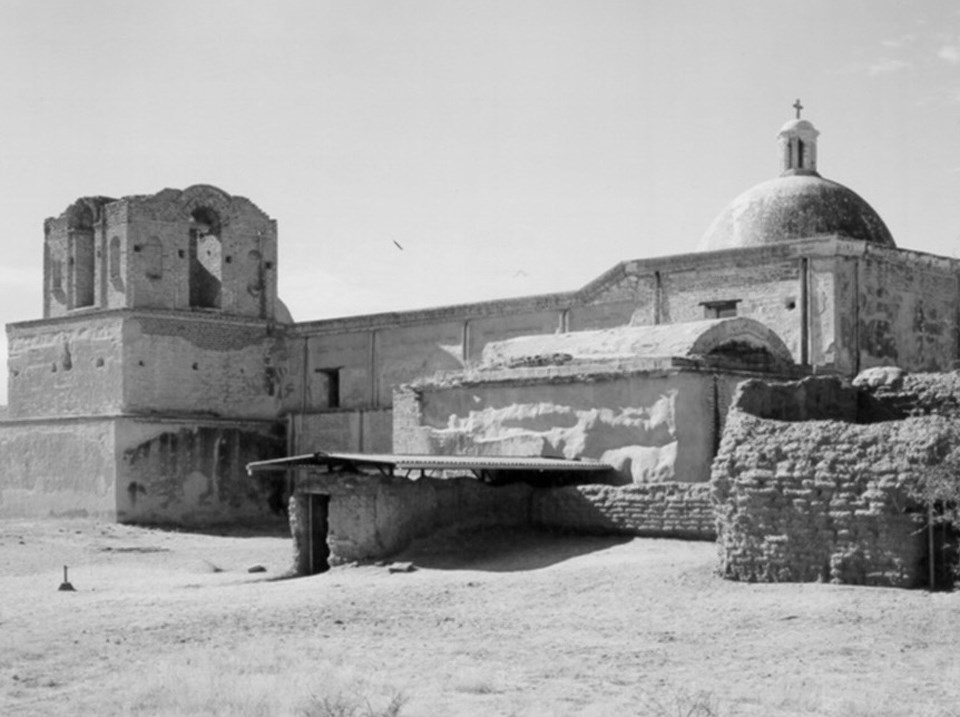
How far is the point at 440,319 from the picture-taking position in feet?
101

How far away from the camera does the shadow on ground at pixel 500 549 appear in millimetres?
16781

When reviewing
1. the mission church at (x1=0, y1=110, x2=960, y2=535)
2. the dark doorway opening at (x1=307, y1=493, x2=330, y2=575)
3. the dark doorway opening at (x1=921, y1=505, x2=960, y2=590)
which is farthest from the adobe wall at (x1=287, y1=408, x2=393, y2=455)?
the dark doorway opening at (x1=921, y1=505, x2=960, y2=590)

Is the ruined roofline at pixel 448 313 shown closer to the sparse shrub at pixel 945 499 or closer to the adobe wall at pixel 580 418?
the adobe wall at pixel 580 418

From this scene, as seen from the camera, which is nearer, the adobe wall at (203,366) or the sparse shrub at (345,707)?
the sparse shrub at (345,707)

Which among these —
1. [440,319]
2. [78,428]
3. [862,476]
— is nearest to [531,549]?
[862,476]

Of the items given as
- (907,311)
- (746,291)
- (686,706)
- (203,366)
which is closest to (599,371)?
(746,291)

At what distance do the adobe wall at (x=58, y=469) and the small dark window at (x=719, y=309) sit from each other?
495 inches

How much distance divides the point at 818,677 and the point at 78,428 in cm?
2297

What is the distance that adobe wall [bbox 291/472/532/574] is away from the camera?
1762 centimetres

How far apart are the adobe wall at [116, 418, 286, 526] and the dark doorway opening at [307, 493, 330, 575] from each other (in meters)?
11.5

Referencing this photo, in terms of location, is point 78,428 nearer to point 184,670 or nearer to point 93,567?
point 93,567

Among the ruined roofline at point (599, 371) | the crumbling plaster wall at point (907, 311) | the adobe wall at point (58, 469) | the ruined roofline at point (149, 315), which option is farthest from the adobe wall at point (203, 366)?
the crumbling plaster wall at point (907, 311)

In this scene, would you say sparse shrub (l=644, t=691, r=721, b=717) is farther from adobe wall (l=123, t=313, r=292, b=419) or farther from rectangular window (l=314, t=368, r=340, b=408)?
rectangular window (l=314, t=368, r=340, b=408)

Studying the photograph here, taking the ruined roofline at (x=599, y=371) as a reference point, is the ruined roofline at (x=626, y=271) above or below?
above
